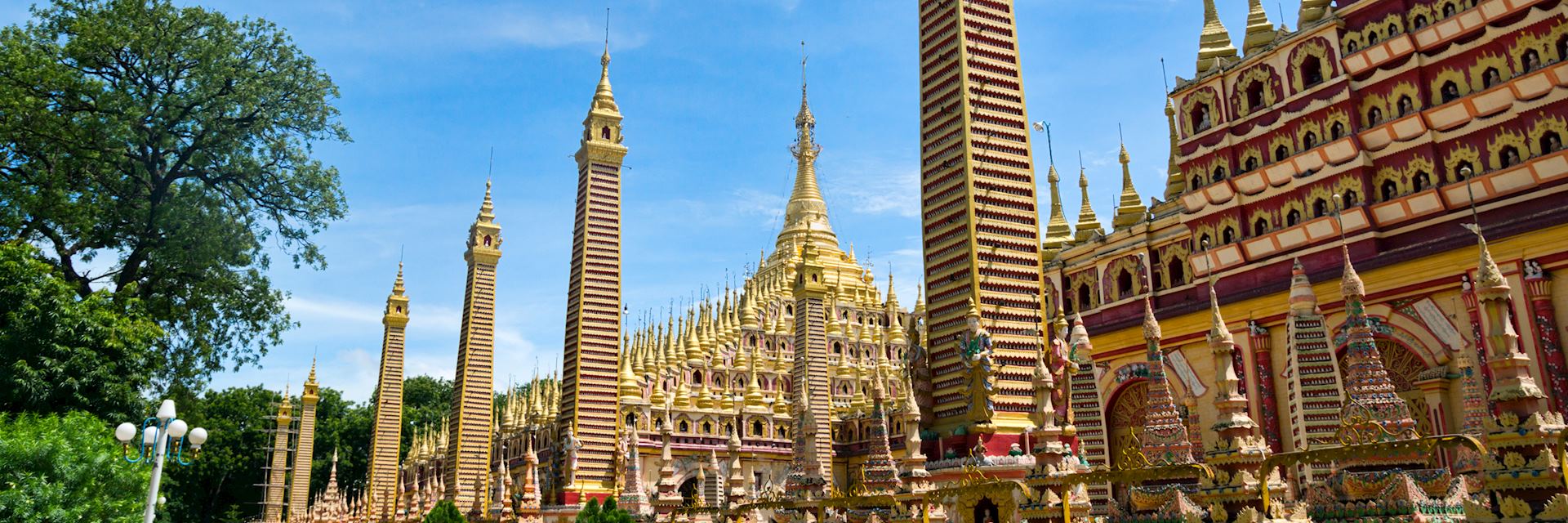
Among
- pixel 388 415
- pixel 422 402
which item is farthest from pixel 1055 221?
pixel 422 402

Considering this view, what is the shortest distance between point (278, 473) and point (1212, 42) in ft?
197

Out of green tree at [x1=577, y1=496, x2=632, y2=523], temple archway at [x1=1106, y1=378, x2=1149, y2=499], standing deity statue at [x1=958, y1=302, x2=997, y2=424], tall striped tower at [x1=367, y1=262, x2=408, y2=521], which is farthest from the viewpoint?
tall striped tower at [x1=367, y1=262, x2=408, y2=521]

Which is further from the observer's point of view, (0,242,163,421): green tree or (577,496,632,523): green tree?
(577,496,632,523): green tree

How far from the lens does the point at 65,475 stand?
56.1 feet

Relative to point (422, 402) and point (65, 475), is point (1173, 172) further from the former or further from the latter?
point (422, 402)

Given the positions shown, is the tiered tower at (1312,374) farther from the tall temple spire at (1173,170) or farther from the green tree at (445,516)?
the green tree at (445,516)

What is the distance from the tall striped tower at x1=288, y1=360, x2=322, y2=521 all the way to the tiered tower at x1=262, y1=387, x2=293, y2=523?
785 millimetres

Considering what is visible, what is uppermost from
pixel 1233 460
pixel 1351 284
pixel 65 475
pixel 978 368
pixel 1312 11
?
pixel 1312 11

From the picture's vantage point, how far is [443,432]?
192 feet

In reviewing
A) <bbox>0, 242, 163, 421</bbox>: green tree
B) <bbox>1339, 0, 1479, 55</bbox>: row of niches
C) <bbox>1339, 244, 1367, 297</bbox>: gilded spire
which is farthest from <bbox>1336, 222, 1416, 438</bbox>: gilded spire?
<bbox>0, 242, 163, 421</bbox>: green tree

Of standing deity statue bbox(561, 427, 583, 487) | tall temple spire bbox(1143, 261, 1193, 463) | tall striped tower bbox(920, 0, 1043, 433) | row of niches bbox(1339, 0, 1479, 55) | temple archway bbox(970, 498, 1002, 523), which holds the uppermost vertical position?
row of niches bbox(1339, 0, 1479, 55)

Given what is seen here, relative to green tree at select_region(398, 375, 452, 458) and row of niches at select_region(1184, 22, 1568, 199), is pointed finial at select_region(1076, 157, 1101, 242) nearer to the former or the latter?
row of niches at select_region(1184, 22, 1568, 199)

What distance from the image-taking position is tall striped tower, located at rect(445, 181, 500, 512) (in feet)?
139

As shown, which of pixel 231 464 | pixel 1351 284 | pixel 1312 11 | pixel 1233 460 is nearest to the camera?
pixel 1233 460
